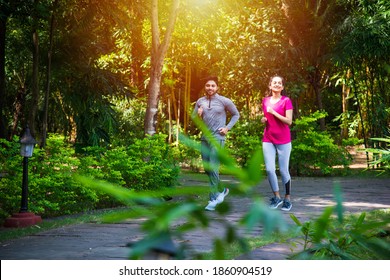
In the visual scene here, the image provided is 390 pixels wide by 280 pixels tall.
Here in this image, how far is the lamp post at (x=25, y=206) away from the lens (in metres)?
7.67

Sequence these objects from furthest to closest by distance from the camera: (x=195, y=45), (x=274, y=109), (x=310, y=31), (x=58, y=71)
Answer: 1. (x=195, y=45)
2. (x=310, y=31)
3. (x=58, y=71)
4. (x=274, y=109)

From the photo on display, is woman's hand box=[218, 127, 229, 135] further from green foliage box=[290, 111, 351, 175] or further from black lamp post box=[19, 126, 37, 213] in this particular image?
green foliage box=[290, 111, 351, 175]

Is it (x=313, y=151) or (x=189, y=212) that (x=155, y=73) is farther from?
(x=189, y=212)

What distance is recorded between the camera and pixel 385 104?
17.8m

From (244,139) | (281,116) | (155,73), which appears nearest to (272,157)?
(281,116)

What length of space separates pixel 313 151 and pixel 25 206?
9.72m

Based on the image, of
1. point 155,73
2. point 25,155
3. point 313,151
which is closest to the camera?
point 25,155

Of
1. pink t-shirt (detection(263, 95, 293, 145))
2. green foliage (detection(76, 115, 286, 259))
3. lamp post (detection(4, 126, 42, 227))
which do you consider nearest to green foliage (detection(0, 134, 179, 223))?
lamp post (detection(4, 126, 42, 227))

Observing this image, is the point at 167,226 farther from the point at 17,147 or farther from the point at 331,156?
the point at 331,156

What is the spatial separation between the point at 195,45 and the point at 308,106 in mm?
5693

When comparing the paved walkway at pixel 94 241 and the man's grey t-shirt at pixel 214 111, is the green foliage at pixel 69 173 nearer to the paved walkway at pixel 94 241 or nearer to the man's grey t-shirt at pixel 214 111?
the paved walkway at pixel 94 241

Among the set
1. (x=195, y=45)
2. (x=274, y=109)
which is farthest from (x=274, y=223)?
(x=195, y=45)

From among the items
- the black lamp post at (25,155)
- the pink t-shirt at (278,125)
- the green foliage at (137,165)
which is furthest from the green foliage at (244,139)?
the black lamp post at (25,155)

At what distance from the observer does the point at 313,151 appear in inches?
639
